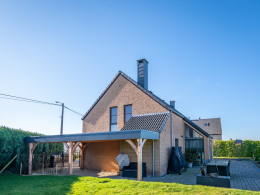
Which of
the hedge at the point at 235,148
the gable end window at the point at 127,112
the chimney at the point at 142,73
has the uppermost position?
the chimney at the point at 142,73

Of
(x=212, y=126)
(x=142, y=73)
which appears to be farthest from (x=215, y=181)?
(x=212, y=126)

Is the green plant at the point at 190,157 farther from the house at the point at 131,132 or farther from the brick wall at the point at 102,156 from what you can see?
the brick wall at the point at 102,156

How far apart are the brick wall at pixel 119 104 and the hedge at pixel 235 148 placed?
16.0 meters

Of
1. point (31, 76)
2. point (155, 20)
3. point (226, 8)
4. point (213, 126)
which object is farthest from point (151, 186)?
point (213, 126)

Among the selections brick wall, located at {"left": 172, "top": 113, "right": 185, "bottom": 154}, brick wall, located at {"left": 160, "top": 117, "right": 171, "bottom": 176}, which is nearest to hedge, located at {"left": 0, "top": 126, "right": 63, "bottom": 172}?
brick wall, located at {"left": 160, "top": 117, "right": 171, "bottom": 176}

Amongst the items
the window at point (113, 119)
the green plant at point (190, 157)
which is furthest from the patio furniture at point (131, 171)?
the green plant at point (190, 157)

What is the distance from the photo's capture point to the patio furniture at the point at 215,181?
7.74 m

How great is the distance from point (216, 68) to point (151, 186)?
9153 millimetres

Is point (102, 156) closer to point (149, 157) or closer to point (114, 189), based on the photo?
point (149, 157)

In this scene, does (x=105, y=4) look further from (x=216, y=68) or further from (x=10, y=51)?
(x=216, y=68)

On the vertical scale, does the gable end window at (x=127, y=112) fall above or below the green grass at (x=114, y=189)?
above

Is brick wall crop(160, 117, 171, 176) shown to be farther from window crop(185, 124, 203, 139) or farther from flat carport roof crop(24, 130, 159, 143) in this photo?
window crop(185, 124, 203, 139)

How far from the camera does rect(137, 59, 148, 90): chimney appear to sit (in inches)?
610

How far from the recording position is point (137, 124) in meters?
13.0
